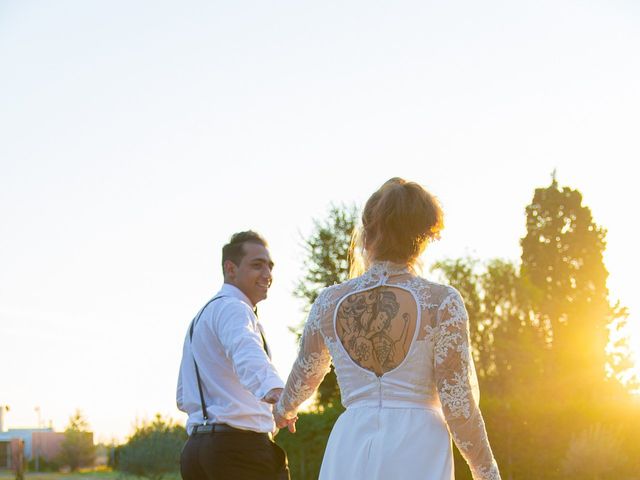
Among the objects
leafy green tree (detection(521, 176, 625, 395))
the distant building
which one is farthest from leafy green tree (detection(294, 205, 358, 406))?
the distant building

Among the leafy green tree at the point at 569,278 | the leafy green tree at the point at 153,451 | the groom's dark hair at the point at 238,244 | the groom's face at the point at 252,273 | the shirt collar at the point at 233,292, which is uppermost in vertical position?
the leafy green tree at the point at 569,278

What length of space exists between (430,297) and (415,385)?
358 millimetres

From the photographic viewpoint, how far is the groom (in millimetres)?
5410

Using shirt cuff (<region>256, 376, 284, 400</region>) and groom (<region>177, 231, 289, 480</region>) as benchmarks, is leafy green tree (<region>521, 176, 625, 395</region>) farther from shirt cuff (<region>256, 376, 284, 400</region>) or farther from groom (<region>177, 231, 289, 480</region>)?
shirt cuff (<region>256, 376, 284, 400</region>)

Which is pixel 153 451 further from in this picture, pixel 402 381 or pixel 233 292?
pixel 402 381

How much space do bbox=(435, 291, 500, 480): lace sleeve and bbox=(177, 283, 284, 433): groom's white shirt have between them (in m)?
1.55

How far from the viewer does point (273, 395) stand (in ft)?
15.8

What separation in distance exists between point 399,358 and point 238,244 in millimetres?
2092

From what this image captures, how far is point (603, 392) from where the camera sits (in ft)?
134

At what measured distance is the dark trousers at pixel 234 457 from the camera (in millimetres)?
5410

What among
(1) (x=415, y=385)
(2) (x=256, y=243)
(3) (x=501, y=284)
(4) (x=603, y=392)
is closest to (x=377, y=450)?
(1) (x=415, y=385)

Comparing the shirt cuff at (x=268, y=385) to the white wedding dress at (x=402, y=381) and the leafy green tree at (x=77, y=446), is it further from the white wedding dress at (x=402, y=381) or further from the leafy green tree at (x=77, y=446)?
the leafy green tree at (x=77, y=446)

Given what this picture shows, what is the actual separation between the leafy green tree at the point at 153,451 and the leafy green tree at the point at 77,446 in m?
28.8

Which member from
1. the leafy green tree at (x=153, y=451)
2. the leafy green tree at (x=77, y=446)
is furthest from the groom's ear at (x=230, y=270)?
the leafy green tree at (x=77, y=446)
